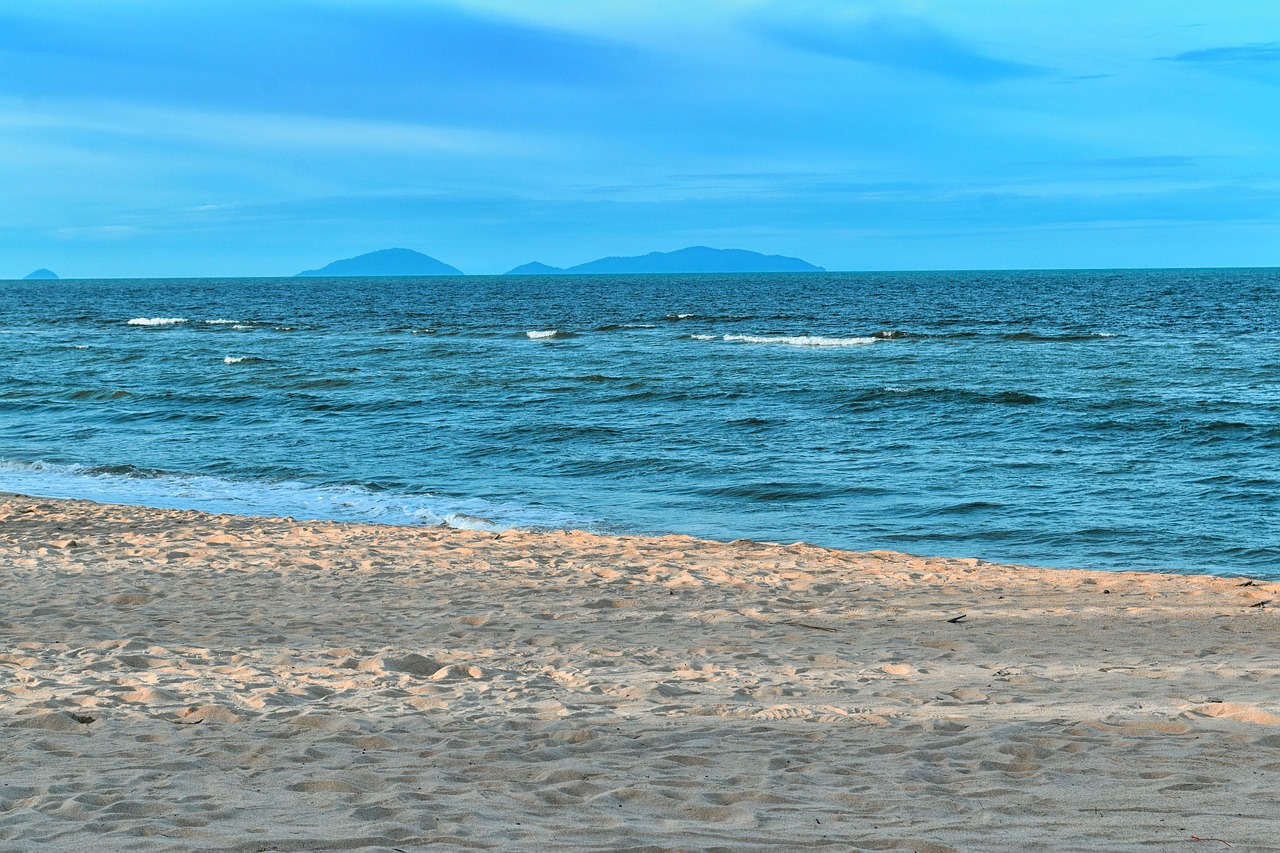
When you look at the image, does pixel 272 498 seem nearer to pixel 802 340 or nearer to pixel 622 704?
pixel 622 704

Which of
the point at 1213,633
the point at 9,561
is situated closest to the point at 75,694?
the point at 9,561

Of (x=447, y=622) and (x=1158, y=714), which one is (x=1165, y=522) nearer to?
(x=1158, y=714)

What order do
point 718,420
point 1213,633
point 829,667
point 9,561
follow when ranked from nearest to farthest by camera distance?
point 829,667 < point 1213,633 < point 9,561 < point 718,420

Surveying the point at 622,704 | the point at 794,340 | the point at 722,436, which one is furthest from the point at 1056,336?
the point at 622,704

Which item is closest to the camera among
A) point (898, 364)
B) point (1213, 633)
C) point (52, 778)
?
point (52, 778)

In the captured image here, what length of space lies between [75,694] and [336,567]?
4.10 metres

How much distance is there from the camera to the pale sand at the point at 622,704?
4.50 metres

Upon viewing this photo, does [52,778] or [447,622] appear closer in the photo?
[52,778]

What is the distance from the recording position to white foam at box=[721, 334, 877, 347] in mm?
40750

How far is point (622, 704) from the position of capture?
6.31 m

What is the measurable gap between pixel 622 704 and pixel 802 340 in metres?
36.7

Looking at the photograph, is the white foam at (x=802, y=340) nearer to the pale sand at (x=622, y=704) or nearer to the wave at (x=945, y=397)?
the wave at (x=945, y=397)

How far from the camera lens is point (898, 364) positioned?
3294 cm

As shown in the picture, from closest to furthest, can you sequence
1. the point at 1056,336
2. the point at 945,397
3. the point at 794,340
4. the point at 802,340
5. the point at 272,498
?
the point at 272,498
the point at 945,397
the point at 1056,336
the point at 802,340
the point at 794,340
